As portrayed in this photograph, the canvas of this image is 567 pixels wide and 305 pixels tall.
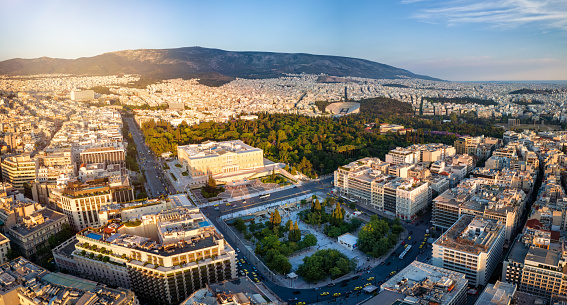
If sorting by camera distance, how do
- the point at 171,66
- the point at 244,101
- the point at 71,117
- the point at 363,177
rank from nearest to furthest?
the point at 363,177 → the point at 71,117 → the point at 244,101 → the point at 171,66

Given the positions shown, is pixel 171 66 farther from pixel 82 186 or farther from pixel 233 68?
pixel 82 186

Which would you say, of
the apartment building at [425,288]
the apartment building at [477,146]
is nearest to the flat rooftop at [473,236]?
the apartment building at [425,288]

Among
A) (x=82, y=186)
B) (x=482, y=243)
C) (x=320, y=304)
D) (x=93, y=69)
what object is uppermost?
(x=93, y=69)

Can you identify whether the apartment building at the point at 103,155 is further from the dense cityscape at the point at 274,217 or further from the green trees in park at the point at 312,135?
the green trees in park at the point at 312,135

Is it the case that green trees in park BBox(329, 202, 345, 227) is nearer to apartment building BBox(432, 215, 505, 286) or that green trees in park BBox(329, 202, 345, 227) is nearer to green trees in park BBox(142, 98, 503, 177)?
apartment building BBox(432, 215, 505, 286)

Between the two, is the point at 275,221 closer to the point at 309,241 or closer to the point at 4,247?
the point at 309,241

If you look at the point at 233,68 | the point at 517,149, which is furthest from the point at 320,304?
the point at 233,68

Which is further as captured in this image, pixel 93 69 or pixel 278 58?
pixel 278 58

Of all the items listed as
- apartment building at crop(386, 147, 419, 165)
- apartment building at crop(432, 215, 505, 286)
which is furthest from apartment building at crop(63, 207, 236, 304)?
apartment building at crop(386, 147, 419, 165)
